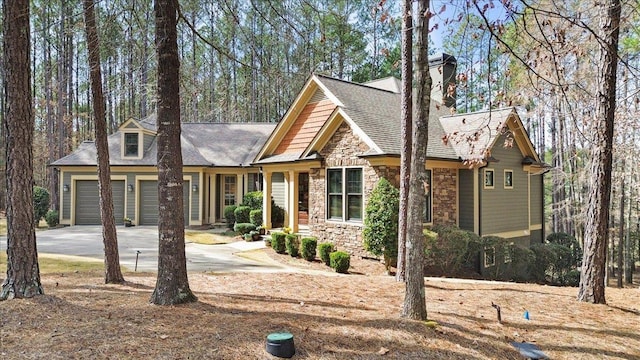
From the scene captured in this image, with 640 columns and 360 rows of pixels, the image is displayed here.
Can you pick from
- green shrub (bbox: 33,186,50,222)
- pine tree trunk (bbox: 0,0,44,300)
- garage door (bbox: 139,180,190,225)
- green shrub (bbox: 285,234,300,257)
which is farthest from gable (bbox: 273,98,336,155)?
green shrub (bbox: 33,186,50,222)

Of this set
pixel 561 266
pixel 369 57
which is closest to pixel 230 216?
pixel 561 266

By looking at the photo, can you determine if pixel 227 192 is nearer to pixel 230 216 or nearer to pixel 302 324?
pixel 230 216

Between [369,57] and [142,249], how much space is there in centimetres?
2327

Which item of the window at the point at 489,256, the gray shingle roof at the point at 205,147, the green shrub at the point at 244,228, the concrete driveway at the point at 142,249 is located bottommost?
the window at the point at 489,256

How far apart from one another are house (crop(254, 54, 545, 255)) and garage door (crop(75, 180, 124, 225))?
26.2 ft

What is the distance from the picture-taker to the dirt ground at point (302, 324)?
3812mm

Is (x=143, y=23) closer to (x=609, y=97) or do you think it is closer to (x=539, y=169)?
(x=609, y=97)

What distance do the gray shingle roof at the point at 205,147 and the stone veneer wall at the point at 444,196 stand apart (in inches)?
388

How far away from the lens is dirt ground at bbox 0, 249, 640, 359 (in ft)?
12.5

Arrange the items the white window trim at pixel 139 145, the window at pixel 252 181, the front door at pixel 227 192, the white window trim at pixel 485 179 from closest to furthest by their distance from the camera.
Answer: the white window trim at pixel 485 179
the white window trim at pixel 139 145
the window at pixel 252 181
the front door at pixel 227 192

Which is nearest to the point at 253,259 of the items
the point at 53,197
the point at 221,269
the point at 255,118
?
the point at 221,269

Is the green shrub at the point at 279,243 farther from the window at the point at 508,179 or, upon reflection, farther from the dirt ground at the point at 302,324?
the window at the point at 508,179

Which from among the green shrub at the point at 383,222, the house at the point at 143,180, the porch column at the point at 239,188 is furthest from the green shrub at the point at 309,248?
the porch column at the point at 239,188

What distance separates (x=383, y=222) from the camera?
10.6m
